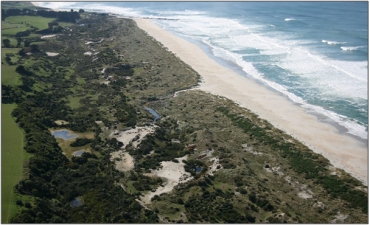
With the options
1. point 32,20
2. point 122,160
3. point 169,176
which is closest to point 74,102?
point 122,160

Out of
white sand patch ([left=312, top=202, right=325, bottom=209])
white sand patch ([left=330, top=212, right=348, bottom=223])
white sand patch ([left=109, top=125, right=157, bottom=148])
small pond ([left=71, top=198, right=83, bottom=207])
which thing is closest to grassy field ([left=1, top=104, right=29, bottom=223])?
small pond ([left=71, top=198, right=83, bottom=207])

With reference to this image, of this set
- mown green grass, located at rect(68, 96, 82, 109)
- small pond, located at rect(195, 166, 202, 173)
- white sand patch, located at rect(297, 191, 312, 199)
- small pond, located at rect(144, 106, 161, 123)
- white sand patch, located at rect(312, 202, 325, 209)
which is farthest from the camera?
mown green grass, located at rect(68, 96, 82, 109)

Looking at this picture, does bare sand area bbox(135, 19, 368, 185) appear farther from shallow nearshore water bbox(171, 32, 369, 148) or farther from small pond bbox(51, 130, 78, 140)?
small pond bbox(51, 130, 78, 140)

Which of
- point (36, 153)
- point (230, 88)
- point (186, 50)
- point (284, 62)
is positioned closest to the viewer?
point (36, 153)

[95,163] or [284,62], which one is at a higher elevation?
[284,62]

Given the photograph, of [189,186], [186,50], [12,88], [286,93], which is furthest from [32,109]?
[186,50]

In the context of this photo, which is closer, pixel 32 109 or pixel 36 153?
pixel 36 153

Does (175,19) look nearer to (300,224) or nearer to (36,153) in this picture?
(36,153)
